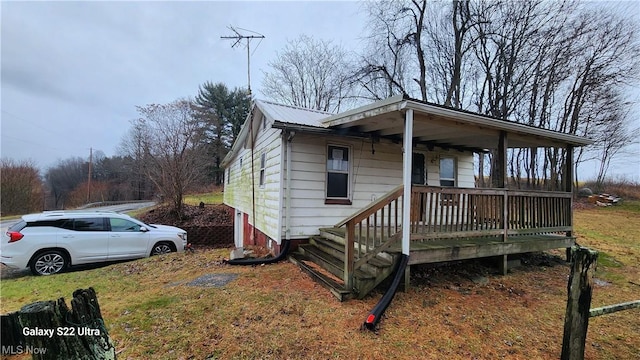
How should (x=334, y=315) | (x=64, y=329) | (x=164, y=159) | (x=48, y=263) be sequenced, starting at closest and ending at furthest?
(x=64, y=329), (x=334, y=315), (x=48, y=263), (x=164, y=159)

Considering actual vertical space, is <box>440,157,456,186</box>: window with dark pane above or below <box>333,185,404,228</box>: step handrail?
above

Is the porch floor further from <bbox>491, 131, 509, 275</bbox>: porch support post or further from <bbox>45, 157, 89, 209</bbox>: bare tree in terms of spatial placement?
<bbox>45, 157, 89, 209</bbox>: bare tree

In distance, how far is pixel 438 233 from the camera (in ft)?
16.5

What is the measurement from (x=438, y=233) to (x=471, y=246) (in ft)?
2.75

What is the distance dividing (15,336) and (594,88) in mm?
23121

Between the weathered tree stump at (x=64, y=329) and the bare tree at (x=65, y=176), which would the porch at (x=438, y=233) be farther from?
the bare tree at (x=65, y=176)

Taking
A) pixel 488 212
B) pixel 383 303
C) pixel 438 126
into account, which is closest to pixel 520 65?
pixel 438 126

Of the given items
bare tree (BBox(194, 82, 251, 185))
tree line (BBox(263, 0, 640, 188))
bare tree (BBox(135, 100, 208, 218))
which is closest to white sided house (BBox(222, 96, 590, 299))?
tree line (BBox(263, 0, 640, 188))

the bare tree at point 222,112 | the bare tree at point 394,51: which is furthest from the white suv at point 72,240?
the bare tree at point 222,112

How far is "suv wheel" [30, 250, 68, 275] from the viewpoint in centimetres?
692

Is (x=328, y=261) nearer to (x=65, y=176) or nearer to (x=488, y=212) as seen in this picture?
(x=488, y=212)

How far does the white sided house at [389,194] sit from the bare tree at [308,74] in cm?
1646

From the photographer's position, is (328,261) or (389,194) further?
(328,261)

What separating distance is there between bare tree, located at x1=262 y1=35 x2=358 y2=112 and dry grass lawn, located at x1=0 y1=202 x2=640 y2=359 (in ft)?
64.7
